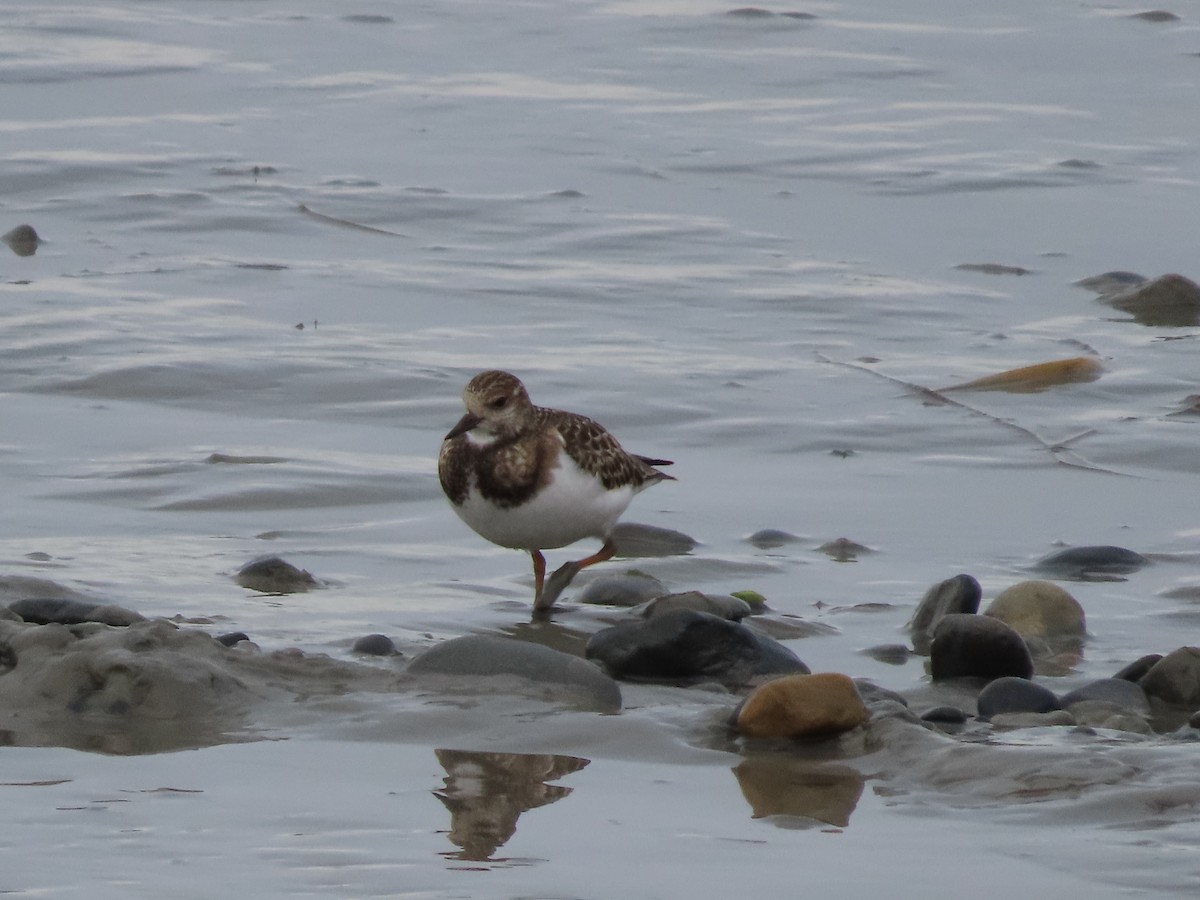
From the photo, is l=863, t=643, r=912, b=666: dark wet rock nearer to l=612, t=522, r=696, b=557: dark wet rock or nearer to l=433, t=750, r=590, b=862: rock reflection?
l=612, t=522, r=696, b=557: dark wet rock

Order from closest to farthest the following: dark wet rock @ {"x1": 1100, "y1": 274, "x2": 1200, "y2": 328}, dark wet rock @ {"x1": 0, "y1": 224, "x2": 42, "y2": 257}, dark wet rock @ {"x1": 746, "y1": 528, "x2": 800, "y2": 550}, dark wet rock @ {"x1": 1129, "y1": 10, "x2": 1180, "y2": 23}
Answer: dark wet rock @ {"x1": 746, "y1": 528, "x2": 800, "y2": 550}, dark wet rock @ {"x1": 1100, "y1": 274, "x2": 1200, "y2": 328}, dark wet rock @ {"x1": 0, "y1": 224, "x2": 42, "y2": 257}, dark wet rock @ {"x1": 1129, "y1": 10, "x2": 1180, "y2": 23}

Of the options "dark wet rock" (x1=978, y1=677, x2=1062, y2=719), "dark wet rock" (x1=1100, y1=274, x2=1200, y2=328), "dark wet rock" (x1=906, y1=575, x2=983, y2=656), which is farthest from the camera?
"dark wet rock" (x1=1100, y1=274, x2=1200, y2=328)

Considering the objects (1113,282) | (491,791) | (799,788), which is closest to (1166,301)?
(1113,282)

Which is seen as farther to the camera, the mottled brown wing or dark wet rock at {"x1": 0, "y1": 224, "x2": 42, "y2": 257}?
dark wet rock at {"x1": 0, "y1": 224, "x2": 42, "y2": 257}

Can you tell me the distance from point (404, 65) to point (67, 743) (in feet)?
31.9

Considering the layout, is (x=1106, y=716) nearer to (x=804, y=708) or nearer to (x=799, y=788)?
(x=804, y=708)

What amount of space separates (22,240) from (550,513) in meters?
4.55

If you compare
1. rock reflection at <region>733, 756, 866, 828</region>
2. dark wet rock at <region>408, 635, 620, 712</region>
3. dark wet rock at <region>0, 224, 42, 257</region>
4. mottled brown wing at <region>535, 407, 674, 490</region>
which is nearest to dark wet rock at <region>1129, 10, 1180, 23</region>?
dark wet rock at <region>0, 224, 42, 257</region>

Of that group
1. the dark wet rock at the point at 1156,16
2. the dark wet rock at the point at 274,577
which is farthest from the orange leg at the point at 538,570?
the dark wet rock at the point at 1156,16

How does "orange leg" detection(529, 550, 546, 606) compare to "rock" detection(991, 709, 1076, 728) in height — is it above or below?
below

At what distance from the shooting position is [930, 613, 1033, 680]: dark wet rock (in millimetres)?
4680

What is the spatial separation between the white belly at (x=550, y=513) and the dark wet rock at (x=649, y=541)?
15.4 inches

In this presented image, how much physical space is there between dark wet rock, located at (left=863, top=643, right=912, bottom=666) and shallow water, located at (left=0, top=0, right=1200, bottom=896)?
0.06 m

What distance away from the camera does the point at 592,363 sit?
307 inches
